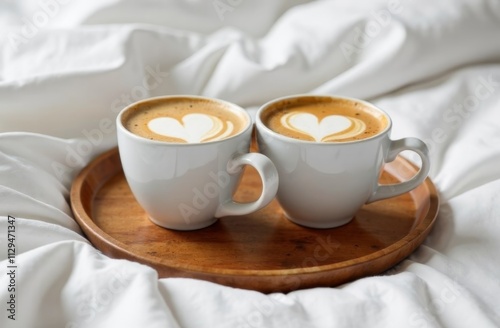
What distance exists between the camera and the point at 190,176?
83cm

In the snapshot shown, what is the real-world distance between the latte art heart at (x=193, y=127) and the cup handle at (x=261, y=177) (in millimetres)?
43

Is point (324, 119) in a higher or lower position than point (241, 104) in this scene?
higher

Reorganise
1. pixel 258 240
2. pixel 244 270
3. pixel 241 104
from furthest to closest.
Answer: pixel 241 104 < pixel 258 240 < pixel 244 270

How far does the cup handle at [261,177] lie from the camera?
2.67 feet

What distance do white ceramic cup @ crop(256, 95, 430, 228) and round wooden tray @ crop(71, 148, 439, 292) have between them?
32 mm

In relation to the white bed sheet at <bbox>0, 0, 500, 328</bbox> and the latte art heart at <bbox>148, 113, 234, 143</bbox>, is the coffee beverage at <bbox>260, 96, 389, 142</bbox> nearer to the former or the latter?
the latte art heart at <bbox>148, 113, 234, 143</bbox>

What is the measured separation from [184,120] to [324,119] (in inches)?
7.3

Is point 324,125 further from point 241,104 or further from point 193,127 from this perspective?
point 241,104

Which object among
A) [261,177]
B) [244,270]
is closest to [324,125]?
[261,177]

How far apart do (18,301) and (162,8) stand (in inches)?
28.8

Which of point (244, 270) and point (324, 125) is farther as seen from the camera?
point (324, 125)

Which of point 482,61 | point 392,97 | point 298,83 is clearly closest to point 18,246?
point 298,83

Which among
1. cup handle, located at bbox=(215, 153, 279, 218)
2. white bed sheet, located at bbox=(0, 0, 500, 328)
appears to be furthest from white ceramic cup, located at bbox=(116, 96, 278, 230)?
white bed sheet, located at bbox=(0, 0, 500, 328)

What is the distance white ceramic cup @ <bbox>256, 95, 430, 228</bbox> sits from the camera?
841mm
